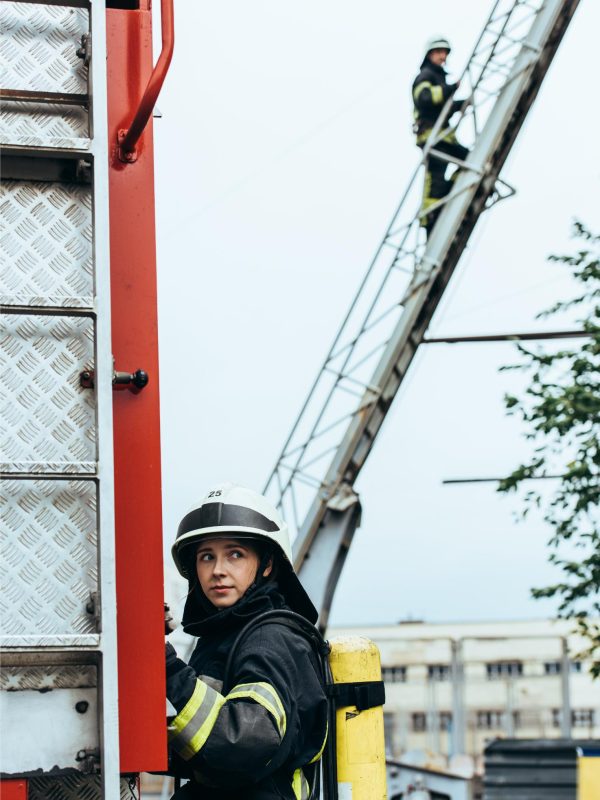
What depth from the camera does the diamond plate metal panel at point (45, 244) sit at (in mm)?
2688

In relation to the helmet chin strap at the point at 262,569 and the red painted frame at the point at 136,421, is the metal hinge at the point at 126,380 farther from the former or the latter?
the helmet chin strap at the point at 262,569

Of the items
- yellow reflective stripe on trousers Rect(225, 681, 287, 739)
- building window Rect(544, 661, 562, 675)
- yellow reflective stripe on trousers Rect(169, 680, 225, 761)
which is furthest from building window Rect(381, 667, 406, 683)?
yellow reflective stripe on trousers Rect(169, 680, 225, 761)

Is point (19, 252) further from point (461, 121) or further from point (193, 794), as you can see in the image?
point (461, 121)

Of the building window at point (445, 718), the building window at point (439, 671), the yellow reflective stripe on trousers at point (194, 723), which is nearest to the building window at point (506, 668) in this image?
the building window at point (439, 671)

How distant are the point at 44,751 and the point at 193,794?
0.94m

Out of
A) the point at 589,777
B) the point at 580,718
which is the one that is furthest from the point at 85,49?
the point at 580,718

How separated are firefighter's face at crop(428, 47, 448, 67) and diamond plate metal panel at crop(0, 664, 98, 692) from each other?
1228cm

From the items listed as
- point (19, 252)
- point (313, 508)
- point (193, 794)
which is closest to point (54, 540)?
point (19, 252)

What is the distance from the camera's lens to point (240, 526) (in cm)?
361

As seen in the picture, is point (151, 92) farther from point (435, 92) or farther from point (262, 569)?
point (435, 92)

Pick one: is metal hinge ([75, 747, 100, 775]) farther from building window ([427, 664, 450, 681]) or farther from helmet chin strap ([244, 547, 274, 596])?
building window ([427, 664, 450, 681])

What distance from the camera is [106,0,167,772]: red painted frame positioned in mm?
2736

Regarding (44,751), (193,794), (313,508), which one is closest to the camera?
(44,751)

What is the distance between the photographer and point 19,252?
2719mm
